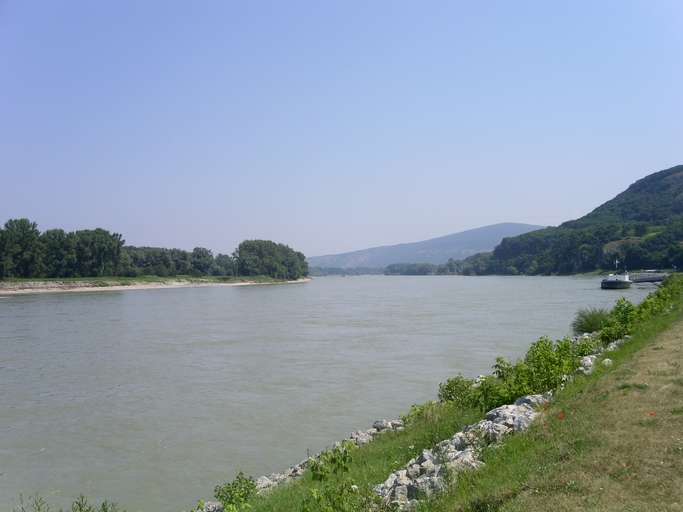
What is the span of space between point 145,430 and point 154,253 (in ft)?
459

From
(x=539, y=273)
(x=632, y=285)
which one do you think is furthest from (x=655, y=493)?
(x=539, y=273)

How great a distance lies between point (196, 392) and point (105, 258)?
11195 cm

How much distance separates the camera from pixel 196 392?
66.1 feet

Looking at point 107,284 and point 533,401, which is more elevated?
point 107,284

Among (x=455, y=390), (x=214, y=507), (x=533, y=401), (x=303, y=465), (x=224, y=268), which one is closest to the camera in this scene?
(x=533, y=401)

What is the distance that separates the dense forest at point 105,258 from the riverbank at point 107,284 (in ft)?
18.9

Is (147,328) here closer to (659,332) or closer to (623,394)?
(659,332)

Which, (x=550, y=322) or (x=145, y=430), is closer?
(x=145, y=430)

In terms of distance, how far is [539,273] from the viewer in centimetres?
18112

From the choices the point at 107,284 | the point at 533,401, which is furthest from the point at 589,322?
the point at 107,284

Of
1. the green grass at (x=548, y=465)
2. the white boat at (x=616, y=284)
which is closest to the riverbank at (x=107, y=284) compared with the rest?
the white boat at (x=616, y=284)

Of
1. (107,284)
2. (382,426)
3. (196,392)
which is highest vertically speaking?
(107,284)

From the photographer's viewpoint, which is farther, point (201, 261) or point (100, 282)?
point (201, 261)

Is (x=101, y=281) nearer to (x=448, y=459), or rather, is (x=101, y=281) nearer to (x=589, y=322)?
(x=589, y=322)
